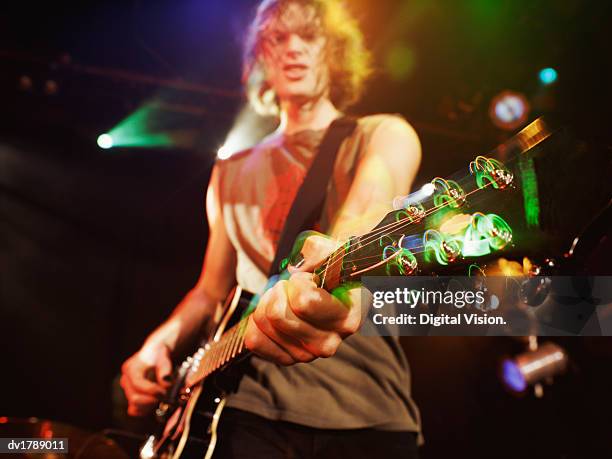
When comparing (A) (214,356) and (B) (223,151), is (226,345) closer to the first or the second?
(A) (214,356)

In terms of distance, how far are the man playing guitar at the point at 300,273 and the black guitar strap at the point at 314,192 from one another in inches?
1.5

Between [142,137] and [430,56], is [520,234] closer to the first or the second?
[430,56]

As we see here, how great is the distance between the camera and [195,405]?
152cm

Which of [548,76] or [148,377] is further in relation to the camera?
[548,76]

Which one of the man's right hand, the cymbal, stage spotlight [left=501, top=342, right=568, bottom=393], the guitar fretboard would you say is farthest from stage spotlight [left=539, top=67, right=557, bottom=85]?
the cymbal

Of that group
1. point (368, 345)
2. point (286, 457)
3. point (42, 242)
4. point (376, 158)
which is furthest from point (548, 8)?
point (42, 242)

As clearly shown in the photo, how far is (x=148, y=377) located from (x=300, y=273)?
47.2 inches

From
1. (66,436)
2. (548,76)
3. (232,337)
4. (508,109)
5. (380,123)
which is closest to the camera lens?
(232,337)

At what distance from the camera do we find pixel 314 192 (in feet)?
5.91

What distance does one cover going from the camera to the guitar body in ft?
4.83

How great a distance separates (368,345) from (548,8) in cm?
225

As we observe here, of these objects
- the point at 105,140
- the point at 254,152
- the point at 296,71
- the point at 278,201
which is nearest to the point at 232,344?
the point at 278,201

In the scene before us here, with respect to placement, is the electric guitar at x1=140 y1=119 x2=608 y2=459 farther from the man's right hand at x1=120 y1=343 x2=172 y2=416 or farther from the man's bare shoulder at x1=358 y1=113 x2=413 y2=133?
the man's right hand at x1=120 y1=343 x2=172 y2=416

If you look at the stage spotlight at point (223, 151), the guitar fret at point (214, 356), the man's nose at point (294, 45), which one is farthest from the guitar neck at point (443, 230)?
the stage spotlight at point (223, 151)
